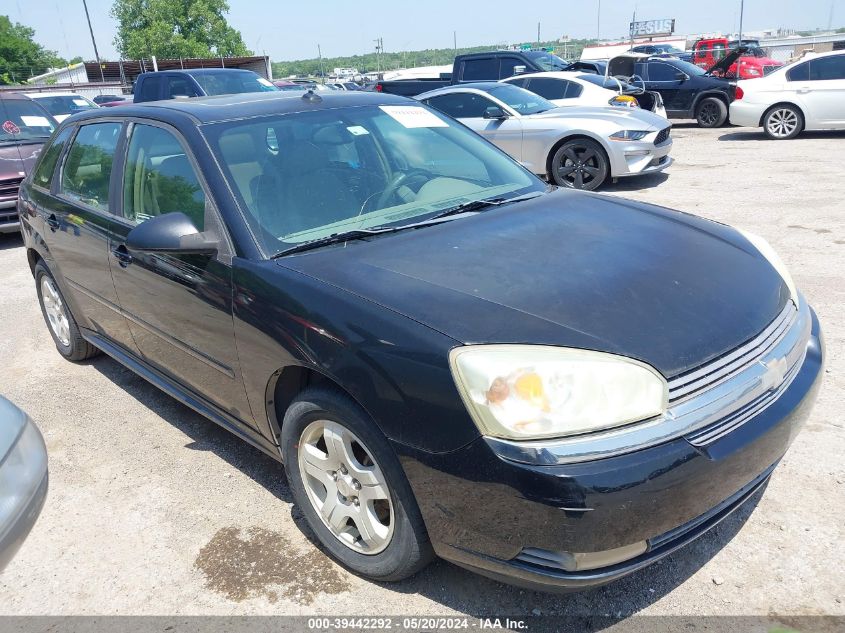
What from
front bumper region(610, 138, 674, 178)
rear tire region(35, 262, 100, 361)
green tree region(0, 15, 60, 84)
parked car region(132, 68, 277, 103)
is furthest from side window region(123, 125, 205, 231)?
green tree region(0, 15, 60, 84)

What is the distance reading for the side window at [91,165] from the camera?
3.74 metres

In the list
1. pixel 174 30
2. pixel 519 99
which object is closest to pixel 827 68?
pixel 519 99

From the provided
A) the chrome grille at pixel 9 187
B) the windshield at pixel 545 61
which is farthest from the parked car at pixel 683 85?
the chrome grille at pixel 9 187

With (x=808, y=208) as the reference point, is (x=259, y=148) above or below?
above

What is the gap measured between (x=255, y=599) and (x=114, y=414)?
1988 millimetres

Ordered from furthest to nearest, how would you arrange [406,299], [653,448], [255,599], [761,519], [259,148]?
[259,148]
[761,519]
[255,599]
[406,299]
[653,448]

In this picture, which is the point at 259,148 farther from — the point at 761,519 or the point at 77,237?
the point at 761,519

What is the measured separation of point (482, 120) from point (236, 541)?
8.40 metres

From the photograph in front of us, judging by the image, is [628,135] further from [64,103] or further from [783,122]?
[64,103]

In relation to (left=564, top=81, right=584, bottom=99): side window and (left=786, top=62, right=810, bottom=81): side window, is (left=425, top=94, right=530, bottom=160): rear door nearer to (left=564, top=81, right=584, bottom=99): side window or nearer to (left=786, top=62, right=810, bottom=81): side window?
(left=564, top=81, right=584, bottom=99): side window

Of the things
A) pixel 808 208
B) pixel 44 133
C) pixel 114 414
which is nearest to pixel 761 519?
pixel 114 414

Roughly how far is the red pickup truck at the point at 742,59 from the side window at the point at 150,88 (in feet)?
39.7

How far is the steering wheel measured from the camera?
3.13 meters

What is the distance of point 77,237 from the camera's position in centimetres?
393
